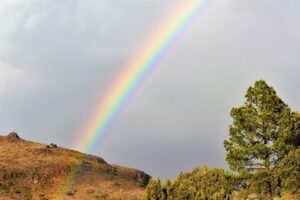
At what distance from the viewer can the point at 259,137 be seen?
37.8 m

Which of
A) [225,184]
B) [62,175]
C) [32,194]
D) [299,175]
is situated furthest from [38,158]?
[299,175]

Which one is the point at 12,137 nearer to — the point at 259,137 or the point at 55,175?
the point at 55,175

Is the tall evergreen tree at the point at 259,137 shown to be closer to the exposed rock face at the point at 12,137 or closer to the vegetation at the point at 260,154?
the vegetation at the point at 260,154

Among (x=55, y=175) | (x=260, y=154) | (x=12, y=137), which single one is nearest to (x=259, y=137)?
(x=260, y=154)

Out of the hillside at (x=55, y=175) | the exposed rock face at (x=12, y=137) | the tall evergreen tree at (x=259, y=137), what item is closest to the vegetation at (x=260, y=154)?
the tall evergreen tree at (x=259, y=137)

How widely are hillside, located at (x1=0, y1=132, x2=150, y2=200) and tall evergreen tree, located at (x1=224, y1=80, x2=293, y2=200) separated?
47086 millimetres

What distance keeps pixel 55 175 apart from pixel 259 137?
63.8m

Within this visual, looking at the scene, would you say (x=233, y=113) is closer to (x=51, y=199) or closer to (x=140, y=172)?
(x=51, y=199)

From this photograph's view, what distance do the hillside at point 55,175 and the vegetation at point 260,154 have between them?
45.6 m

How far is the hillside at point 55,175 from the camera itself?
83.1 metres

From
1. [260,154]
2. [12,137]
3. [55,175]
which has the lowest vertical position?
[260,154]

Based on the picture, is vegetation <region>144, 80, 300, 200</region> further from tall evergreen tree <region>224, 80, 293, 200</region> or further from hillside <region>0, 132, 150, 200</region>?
hillside <region>0, 132, 150, 200</region>

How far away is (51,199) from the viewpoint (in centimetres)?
7894

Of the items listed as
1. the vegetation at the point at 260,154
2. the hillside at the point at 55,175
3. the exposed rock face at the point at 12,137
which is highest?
the exposed rock face at the point at 12,137
